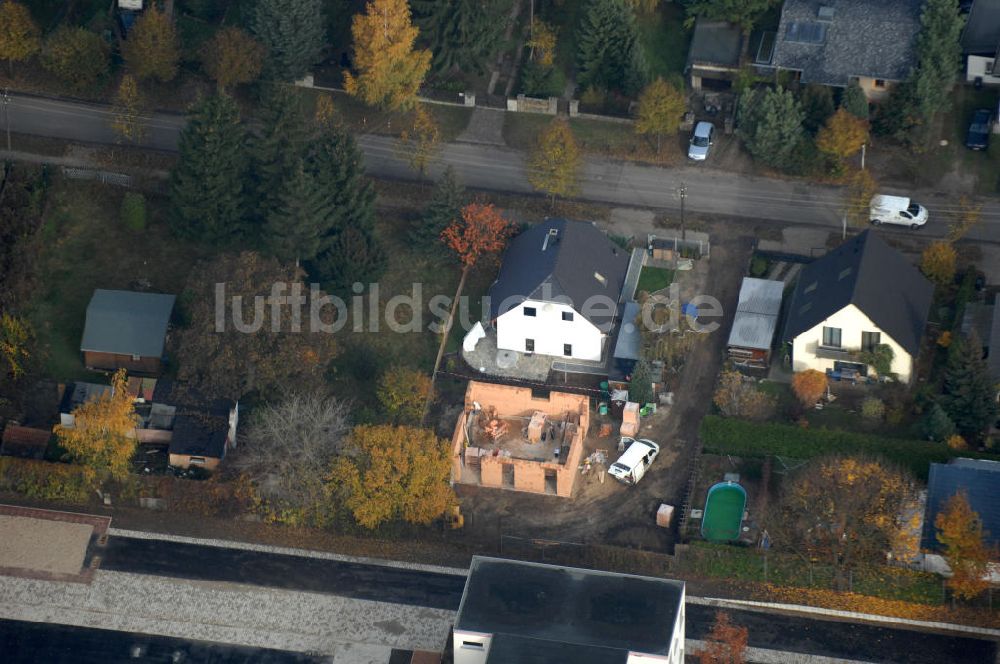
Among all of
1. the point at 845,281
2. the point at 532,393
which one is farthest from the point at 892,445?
the point at 532,393

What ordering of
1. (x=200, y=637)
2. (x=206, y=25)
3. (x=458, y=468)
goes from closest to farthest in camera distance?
(x=200, y=637), (x=458, y=468), (x=206, y=25)

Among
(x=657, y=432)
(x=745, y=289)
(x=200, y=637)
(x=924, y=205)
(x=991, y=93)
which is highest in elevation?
(x=991, y=93)

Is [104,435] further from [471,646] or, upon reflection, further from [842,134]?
[842,134]

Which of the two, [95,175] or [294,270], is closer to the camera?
[294,270]

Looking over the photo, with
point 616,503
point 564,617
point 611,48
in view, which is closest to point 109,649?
point 564,617

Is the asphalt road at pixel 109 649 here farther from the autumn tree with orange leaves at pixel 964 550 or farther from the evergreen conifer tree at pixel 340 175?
the autumn tree with orange leaves at pixel 964 550

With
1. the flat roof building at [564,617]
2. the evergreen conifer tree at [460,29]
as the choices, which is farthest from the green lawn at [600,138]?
the flat roof building at [564,617]

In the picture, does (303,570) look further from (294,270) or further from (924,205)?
(924,205)
